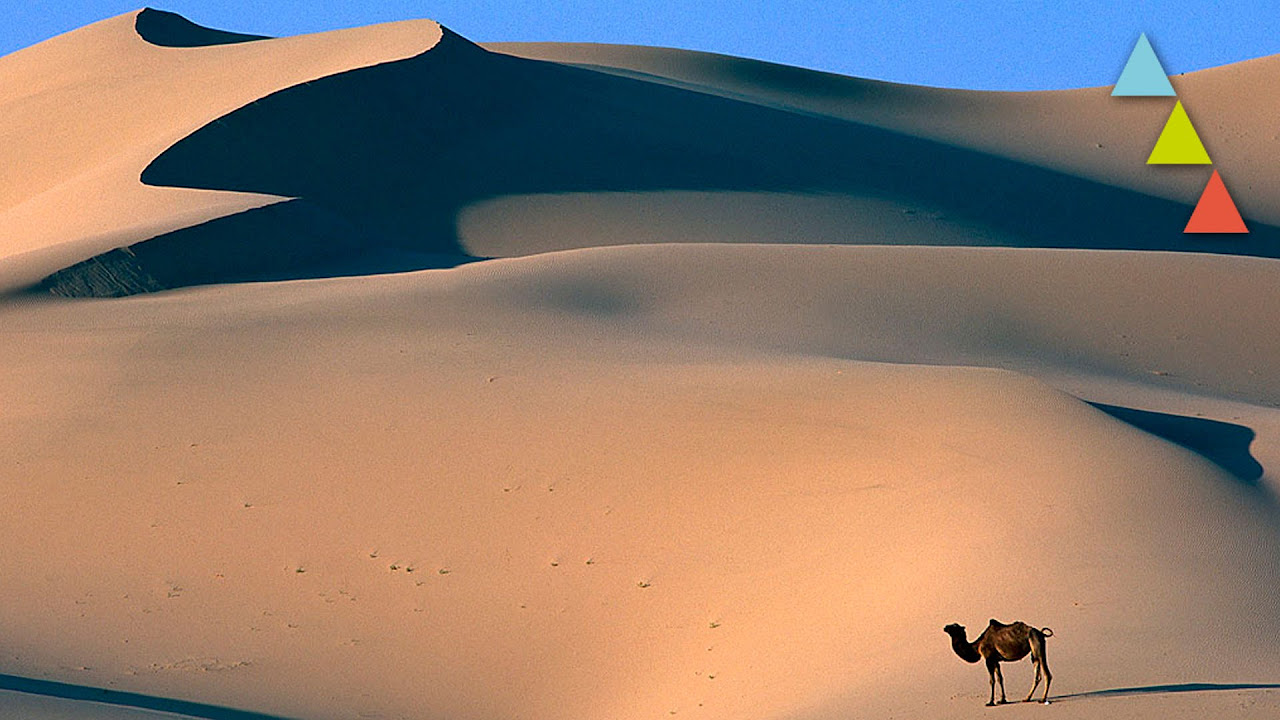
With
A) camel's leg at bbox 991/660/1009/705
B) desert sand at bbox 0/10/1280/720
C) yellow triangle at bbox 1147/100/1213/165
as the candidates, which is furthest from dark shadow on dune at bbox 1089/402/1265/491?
yellow triangle at bbox 1147/100/1213/165

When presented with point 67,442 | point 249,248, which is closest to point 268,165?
point 249,248

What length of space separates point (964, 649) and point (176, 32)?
33813 millimetres

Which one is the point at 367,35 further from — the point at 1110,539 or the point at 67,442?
the point at 1110,539

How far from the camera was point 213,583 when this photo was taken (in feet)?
29.6

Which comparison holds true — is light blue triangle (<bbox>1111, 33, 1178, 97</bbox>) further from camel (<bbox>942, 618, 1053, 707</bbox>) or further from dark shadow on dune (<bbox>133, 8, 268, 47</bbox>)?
camel (<bbox>942, 618, 1053, 707</bbox>)

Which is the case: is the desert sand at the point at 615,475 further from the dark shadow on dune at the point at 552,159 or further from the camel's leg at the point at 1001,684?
the dark shadow on dune at the point at 552,159

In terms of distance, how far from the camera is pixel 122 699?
289 inches

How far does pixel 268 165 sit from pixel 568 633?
18091 mm

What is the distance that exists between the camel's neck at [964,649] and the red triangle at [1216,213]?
2675cm

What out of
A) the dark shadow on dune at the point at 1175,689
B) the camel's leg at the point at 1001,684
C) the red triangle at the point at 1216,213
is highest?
the red triangle at the point at 1216,213

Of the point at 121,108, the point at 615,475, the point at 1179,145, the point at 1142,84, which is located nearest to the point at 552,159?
the point at 121,108

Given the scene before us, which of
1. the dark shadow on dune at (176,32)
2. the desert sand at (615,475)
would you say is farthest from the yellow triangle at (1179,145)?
the dark shadow on dune at (176,32)

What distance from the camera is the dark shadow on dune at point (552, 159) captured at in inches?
984

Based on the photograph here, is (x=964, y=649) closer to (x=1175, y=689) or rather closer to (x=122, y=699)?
(x=1175, y=689)
